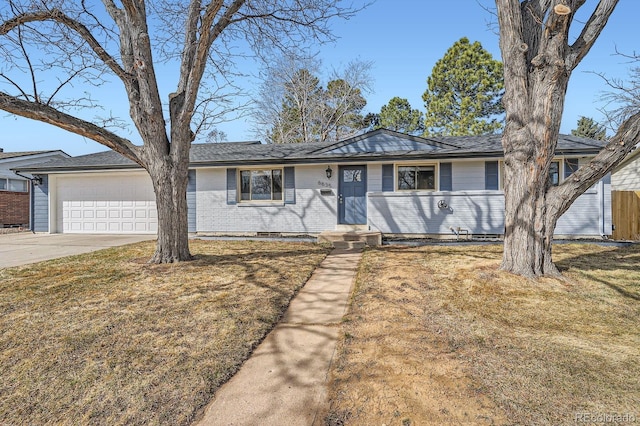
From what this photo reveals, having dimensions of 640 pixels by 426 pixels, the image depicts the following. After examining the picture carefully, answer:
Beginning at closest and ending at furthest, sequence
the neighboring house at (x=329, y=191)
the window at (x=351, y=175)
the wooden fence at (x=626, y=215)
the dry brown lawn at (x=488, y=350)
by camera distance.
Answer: the dry brown lawn at (x=488, y=350) < the neighboring house at (x=329, y=191) < the wooden fence at (x=626, y=215) < the window at (x=351, y=175)

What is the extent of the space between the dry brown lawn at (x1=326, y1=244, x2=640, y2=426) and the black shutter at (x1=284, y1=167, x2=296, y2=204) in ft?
18.8

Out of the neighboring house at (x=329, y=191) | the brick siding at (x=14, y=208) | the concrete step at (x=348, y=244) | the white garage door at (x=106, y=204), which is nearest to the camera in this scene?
the concrete step at (x=348, y=244)

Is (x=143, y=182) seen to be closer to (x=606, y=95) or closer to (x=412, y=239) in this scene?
(x=412, y=239)

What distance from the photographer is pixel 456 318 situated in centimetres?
354

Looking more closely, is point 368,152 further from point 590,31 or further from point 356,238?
point 590,31

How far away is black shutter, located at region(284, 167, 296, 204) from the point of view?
10594 millimetres

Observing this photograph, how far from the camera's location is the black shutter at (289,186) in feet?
34.8

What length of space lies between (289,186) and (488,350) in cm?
843

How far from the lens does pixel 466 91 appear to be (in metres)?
23.7

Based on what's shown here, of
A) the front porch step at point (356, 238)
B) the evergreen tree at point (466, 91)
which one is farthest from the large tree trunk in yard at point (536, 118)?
the evergreen tree at point (466, 91)

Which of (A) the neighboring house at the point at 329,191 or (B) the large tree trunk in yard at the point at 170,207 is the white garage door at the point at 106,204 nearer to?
(A) the neighboring house at the point at 329,191

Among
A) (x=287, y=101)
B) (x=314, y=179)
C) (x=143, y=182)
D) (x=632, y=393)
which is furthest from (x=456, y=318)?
(x=287, y=101)

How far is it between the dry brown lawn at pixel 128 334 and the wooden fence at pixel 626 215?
1022cm

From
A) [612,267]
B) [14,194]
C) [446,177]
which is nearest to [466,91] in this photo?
[446,177]
